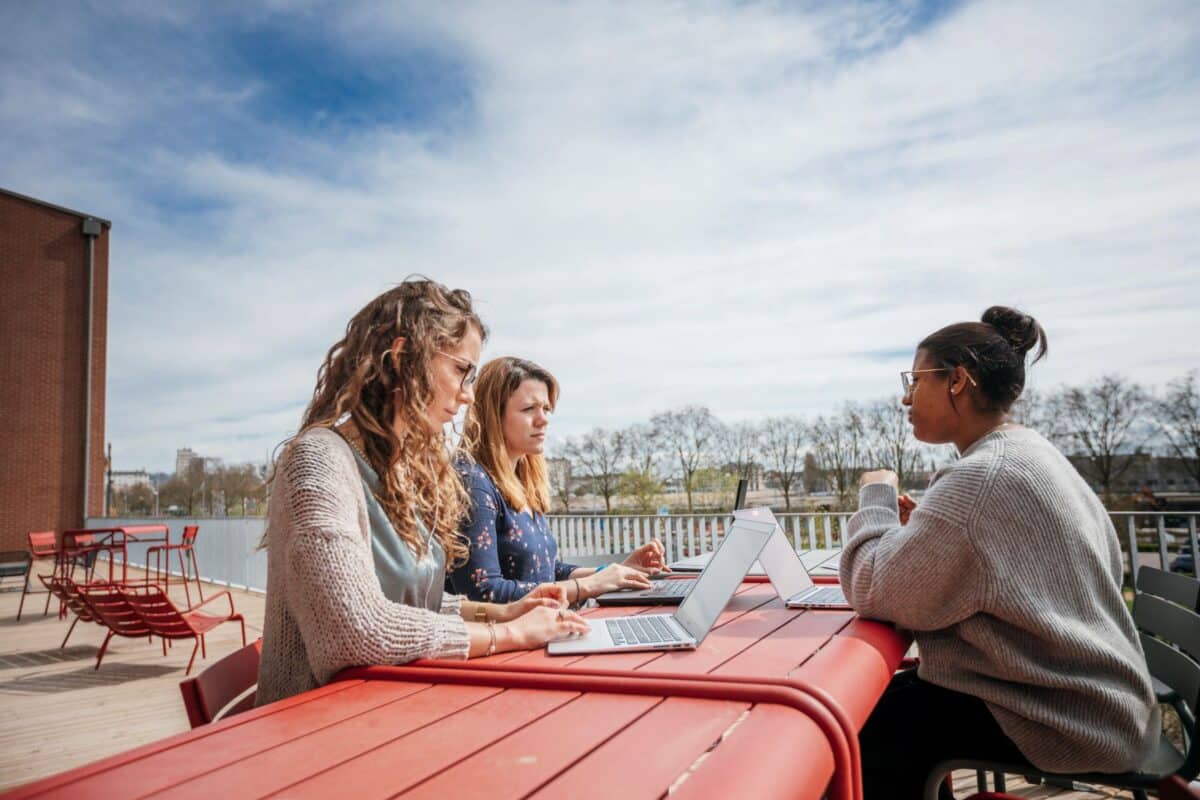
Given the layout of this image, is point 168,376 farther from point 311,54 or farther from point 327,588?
point 327,588

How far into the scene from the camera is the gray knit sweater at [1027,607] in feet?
4.75

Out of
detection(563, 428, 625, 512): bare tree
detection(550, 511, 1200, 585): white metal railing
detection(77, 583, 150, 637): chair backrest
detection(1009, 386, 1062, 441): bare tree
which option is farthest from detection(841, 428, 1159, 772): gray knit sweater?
detection(1009, 386, 1062, 441): bare tree

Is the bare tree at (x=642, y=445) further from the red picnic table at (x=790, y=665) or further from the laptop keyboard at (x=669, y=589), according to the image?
the red picnic table at (x=790, y=665)

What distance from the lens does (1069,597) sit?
58.7 inches

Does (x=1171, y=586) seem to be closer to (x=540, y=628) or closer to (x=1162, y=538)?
(x=540, y=628)

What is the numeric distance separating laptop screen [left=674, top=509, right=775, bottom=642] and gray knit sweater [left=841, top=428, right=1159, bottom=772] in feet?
0.89

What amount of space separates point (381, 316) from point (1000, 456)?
4.72 feet

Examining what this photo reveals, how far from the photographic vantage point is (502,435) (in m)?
2.70

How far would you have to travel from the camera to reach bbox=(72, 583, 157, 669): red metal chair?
5.39 metres

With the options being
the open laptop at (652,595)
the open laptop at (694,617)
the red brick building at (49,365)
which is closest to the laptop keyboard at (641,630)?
the open laptop at (694,617)

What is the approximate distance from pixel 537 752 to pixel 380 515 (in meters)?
0.78

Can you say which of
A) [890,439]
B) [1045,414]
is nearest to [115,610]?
[890,439]

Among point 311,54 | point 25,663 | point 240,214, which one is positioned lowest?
point 25,663

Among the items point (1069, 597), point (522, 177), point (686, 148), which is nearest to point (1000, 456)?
point (1069, 597)
